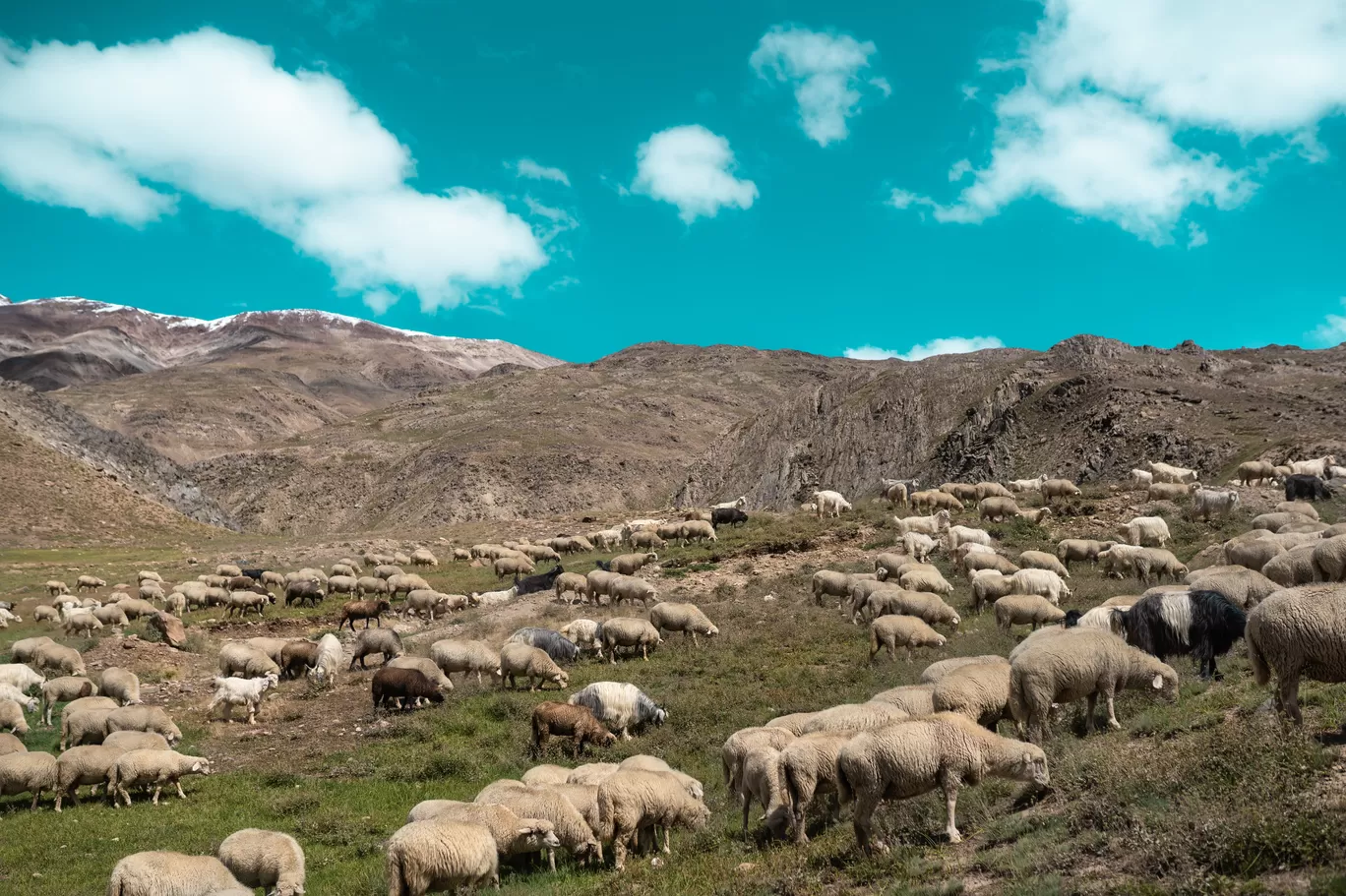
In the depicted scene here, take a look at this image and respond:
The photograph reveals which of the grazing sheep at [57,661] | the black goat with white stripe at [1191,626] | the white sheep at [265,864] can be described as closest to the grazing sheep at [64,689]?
the grazing sheep at [57,661]

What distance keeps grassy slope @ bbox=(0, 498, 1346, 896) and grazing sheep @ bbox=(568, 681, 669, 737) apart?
1.72ft

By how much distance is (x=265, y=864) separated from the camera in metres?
9.23

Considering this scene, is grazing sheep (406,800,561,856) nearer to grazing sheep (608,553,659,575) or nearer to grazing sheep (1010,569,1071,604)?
grazing sheep (1010,569,1071,604)

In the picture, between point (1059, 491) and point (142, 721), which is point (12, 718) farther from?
point (1059, 491)

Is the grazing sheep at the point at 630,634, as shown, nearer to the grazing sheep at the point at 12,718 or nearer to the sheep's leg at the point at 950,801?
the grazing sheep at the point at 12,718

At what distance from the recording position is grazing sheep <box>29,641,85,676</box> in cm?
2095

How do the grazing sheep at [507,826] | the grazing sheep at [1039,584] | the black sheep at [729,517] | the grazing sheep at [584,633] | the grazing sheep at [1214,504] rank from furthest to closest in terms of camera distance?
the black sheep at [729,517] < the grazing sheep at [1214,504] < the grazing sheep at [584,633] < the grazing sheep at [1039,584] < the grazing sheep at [507,826]

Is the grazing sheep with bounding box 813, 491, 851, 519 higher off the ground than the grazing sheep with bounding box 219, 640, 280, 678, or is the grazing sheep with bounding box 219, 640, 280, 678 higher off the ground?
Answer: the grazing sheep with bounding box 813, 491, 851, 519

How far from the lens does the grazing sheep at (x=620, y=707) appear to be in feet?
49.4

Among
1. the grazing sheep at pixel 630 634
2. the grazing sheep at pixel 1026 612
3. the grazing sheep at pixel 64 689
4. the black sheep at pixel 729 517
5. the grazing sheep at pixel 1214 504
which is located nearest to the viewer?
the grazing sheep at pixel 1026 612

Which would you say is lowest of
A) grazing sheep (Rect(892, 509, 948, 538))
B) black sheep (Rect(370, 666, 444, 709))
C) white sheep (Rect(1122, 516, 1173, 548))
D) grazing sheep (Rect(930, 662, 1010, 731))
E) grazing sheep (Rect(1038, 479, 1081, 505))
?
black sheep (Rect(370, 666, 444, 709))

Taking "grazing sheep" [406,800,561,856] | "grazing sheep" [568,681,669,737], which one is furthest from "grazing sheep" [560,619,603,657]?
"grazing sheep" [406,800,561,856]

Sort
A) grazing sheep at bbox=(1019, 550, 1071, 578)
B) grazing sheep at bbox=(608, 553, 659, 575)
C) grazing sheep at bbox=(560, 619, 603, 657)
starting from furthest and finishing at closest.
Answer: grazing sheep at bbox=(608, 553, 659, 575) < grazing sheep at bbox=(1019, 550, 1071, 578) < grazing sheep at bbox=(560, 619, 603, 657)

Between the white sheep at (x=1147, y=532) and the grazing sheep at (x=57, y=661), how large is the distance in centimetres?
2874
